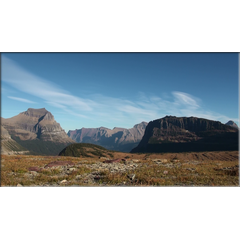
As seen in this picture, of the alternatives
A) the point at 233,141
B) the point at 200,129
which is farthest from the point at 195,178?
the point at 200,129

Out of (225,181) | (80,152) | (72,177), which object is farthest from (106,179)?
(80,152)

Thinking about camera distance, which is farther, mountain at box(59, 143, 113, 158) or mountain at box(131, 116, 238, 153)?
mountain at box(131, 116, 238, 153)

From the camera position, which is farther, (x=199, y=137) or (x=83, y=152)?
(x=199, y=137)

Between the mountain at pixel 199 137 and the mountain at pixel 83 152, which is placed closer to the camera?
the mountain at pixel 83 152

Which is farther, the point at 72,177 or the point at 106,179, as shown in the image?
the point at 72,177

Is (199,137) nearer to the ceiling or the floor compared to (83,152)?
nearer to the ceiling

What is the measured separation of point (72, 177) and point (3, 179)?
425 cm
